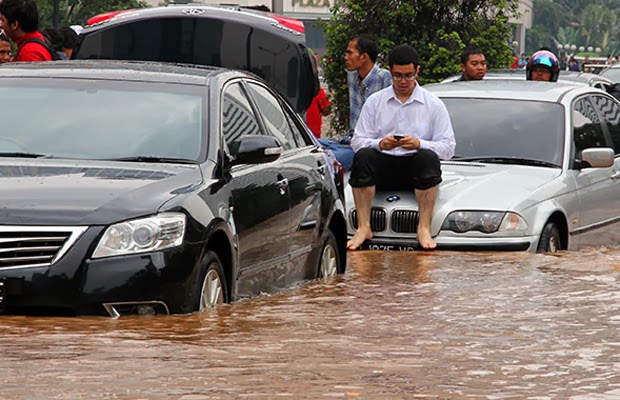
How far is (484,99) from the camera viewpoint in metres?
13.7

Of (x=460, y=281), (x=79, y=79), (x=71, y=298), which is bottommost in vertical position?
(x=460, y=281)

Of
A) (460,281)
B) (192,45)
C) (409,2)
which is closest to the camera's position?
(460,281)

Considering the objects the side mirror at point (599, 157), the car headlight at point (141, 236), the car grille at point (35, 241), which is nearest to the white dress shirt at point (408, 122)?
the side mirror at point (599, 157)

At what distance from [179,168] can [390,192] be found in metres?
4.32

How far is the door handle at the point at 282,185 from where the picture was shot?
375 inches

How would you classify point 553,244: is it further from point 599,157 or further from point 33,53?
point 33,53

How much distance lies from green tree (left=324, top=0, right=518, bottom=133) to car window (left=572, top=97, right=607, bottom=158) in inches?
291

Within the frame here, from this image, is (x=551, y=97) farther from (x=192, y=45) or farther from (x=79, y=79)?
(x=79, y=79)

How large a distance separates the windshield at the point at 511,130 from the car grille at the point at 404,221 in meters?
1.07

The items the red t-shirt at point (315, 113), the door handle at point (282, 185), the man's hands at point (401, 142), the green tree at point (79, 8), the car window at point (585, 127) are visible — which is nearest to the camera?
the door handle at point (282, 185)

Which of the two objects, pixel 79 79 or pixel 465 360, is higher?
pixel 79 79

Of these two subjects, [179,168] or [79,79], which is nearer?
[179,168]

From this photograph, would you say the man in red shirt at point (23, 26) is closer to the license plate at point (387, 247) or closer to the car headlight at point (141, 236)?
the license plate at point (387, 247)

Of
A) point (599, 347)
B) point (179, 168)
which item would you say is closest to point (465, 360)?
point (599, 347)
